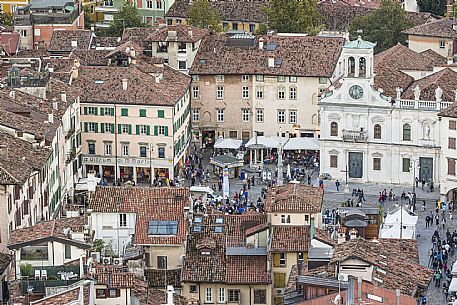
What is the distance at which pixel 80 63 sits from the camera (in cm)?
15075

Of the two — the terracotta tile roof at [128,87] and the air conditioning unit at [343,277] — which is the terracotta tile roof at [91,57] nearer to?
the terracotta tile roof at [128,87]

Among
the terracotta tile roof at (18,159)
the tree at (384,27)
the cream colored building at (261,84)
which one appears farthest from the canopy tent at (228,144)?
the terracotta tile roof at (18,159)

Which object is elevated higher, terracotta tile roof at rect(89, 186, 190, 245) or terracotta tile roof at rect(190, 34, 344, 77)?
terracotta tile roof at rect(190, 34, 344, 77)

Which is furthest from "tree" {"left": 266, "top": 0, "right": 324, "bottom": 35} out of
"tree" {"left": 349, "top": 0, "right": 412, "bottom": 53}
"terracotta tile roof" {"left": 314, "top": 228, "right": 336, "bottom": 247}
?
"terracotta tile roof" {"left": 314, "top": 228, "right": 336, "bottom": 247}

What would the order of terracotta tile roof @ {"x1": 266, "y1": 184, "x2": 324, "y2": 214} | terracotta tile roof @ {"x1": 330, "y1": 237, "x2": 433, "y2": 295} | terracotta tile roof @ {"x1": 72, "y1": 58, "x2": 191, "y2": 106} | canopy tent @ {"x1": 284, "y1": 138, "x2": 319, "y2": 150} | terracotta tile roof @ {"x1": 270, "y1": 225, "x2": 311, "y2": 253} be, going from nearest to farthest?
terracotta tile roof @ {"x1": 330, "y1": 237, "x2": 433, "y2": 295}, terracotta tile roof @ {"x1": 270, "y1": 225, "x2": 311, "y2": 253}, terracotta tile roof @ {"x1": 266, "y1": 184, "x2": 324, "y2": 214}, terracotta tile roof @ {"x1": 72, "y1": 58, "x2": 191, "y2": 106}, canopy tent @ {"x1": 284, "y1": 138, "x2": 319, "y2": 150}

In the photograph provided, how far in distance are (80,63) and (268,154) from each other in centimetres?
1789

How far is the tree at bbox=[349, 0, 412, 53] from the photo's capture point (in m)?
177

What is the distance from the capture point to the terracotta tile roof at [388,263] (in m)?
88.9

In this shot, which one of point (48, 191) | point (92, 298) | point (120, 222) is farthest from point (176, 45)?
point (92, 298)

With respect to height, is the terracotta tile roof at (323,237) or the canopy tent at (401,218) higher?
the terracotta tile roof at (323,237)

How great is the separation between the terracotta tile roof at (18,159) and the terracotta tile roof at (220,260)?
10.9 metres

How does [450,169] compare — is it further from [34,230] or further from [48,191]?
[34,230]

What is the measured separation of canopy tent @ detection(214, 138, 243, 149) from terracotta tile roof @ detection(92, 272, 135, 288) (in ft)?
208

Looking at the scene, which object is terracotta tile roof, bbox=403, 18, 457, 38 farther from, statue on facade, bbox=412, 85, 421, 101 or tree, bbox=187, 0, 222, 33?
statue on facade, bbox=412, 85, 421, 101
